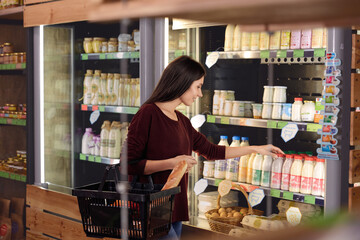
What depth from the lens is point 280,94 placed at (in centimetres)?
326

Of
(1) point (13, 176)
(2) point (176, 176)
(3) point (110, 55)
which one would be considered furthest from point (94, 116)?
(2) point (176, 176)

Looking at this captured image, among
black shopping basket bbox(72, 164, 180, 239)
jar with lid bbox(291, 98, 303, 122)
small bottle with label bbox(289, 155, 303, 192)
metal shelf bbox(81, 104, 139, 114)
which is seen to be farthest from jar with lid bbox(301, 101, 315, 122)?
metal shelf bbox(81, 104, 139, 114)

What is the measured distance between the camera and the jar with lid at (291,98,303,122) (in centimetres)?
310

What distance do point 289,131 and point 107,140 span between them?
1753 millimetres

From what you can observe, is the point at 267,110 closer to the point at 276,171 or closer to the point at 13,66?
the point at 276,171

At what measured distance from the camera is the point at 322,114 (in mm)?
2713

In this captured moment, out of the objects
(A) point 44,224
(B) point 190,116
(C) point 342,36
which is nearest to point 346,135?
(C) point 342,36

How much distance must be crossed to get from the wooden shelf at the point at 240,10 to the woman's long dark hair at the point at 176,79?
184 centimetres

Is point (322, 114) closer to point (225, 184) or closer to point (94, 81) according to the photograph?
point (225, 184)

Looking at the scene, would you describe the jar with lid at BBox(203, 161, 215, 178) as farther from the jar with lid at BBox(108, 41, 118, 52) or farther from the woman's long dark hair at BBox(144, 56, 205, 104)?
the jar with lid at BBox(108, 41, 118, 52)

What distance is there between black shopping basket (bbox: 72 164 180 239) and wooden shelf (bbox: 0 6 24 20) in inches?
109

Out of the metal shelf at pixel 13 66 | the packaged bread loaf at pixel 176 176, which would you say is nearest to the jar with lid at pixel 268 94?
the packaged bread loaf at pixel 176 176

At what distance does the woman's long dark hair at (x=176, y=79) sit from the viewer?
2779 mm

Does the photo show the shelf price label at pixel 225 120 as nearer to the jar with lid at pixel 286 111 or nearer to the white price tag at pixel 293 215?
the jar with lid at pixel 286 111
